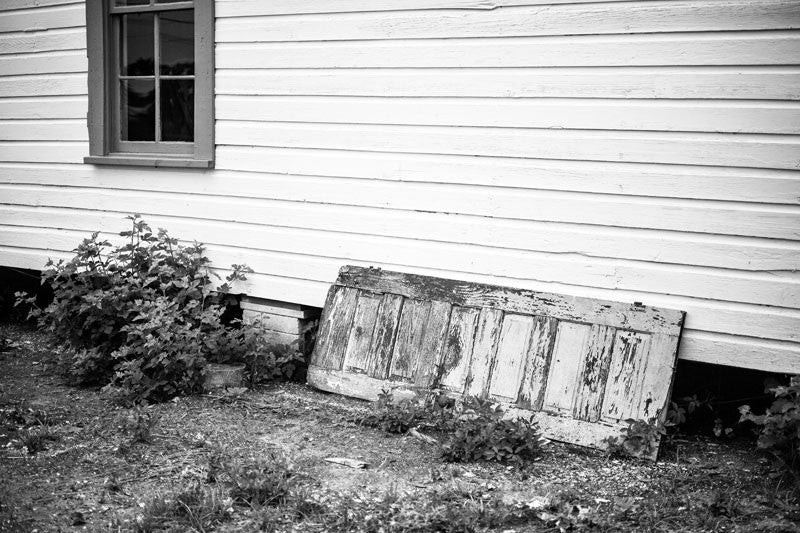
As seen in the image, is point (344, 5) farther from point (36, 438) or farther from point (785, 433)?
point (785, 433)

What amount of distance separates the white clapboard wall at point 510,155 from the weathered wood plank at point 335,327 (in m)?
0.21

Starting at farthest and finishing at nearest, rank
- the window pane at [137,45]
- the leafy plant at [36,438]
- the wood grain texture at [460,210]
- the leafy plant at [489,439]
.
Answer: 1. the window pane at [137,45]
2. the wood grain texture at [460,210]
3. the leafy plant at [36,438]
4. the leafy plant at [489,439]

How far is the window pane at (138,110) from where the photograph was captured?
21.4 ft

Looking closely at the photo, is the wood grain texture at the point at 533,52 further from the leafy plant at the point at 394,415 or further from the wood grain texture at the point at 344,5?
the leafy plant at the point at 394,415

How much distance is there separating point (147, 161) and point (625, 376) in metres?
4.10

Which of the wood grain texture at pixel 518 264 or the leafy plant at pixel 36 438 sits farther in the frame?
the wood grain texture at pixel 518 264

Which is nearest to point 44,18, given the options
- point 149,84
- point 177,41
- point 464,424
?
point 149,84

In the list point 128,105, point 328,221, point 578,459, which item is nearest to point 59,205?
point 128,105

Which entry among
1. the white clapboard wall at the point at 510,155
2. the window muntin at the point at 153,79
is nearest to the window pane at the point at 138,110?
the window muntin at the point at 153,79

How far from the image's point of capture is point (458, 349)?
16.7 ft

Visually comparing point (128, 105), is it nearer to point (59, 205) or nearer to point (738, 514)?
point (59, 205)

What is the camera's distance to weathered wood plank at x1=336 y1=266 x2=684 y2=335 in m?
4.64

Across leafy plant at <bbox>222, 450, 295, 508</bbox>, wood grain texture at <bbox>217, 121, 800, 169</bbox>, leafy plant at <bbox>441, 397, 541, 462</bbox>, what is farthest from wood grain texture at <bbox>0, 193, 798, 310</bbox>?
leafy plant at <bbox>222, 450, 295, 508</bbox>

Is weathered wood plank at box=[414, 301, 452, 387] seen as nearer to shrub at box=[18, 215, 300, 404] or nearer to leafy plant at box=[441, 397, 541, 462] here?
leafy plant at box=[441, 397, 541, 462]
